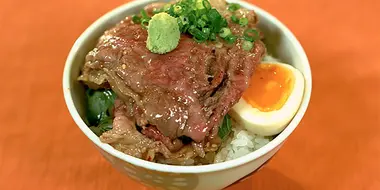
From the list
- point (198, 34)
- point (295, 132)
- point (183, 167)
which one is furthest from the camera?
point (295, 132)

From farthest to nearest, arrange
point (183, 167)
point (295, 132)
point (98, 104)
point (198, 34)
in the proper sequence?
point (295, 132) → point (98, 104) → point (198, 34) → point (183, 167)

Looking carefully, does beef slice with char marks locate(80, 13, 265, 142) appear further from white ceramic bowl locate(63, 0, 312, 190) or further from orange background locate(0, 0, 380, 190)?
orange background locate(0, 0, 380, 190)

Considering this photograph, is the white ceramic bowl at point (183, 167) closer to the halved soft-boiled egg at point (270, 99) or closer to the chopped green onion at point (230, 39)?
the halved soft-boiled egg at point (270, 99)

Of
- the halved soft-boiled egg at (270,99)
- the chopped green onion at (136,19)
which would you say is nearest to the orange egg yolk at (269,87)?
the halved soft-boiled egg at (270,99)

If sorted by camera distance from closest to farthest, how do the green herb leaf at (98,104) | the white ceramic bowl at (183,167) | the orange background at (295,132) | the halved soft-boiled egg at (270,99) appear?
the white ceramic bowl at (183,167), the halved soft-boiled egg at (270,99), the green herb leaf at (98,104), the orange background at (295,132)

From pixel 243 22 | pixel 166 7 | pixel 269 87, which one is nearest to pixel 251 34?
pixel 243 22

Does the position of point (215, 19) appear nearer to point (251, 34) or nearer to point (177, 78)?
point (251, 34)
